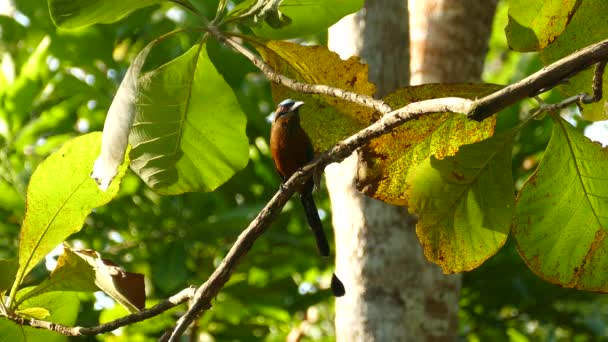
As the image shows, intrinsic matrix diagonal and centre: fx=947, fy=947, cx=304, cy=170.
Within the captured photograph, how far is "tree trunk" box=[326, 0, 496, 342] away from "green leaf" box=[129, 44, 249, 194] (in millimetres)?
753

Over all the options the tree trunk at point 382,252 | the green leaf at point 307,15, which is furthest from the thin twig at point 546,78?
the tree trunk at point 382,252

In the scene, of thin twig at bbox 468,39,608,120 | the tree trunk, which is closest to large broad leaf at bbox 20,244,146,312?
thin twig at bbox 468,39,608,120

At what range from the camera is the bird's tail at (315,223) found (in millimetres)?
1851

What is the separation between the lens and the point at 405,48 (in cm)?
240

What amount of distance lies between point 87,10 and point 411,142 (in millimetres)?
519

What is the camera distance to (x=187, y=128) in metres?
1.48

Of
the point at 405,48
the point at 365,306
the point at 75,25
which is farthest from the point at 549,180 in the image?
the point at 405,48

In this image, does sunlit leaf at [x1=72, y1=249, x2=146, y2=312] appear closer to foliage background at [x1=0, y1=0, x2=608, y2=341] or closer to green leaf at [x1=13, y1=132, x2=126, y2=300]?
green leaf at [x1=13, y1=132, x2=126, y2=300]

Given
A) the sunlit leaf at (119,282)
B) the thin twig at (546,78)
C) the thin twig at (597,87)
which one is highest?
the thin twig at (597,87)

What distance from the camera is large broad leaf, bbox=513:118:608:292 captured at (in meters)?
1.28

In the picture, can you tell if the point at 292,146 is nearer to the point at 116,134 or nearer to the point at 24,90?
the point at 116,134

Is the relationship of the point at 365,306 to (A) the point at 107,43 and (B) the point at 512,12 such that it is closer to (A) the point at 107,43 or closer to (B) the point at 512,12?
(B) the point at 512,12

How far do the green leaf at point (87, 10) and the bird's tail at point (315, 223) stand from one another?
0.62 meters

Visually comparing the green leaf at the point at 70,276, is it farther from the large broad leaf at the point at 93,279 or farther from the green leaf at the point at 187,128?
the green leaf at the point at 187,128
